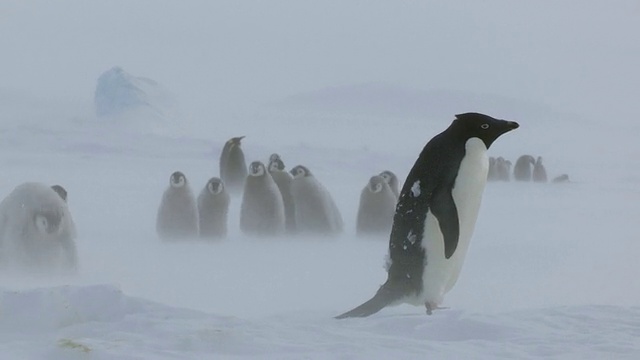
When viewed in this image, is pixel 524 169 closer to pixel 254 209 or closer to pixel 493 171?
pixel 493 171

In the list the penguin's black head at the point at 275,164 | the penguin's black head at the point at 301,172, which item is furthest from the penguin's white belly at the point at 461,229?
the penguin's black head at the point at 275,164

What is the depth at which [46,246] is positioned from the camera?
415 cm

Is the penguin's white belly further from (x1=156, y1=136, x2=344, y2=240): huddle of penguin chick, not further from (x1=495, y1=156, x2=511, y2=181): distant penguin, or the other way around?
(x1=495, y1=156, x2=511, y2=181): distant penguin

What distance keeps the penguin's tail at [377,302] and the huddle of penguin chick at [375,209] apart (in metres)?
1.90

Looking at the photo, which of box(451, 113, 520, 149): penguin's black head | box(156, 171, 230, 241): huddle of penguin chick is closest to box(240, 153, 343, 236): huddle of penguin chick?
box(156, 171, 230, 241): huddle of penguin chick

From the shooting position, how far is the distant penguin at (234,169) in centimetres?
793

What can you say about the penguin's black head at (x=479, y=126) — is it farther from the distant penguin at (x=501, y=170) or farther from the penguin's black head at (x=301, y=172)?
the distant penguin at (x=501, y=170)

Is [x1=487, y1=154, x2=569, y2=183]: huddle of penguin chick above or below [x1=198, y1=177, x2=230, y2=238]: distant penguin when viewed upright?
above

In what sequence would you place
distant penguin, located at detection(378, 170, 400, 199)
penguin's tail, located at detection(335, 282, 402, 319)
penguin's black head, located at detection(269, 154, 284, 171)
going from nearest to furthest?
penguin's tail, located at detection(335, 282, 402, 319), distant penguin, located at detection(378, 170, 400, 199), penguin's black head, located at detection(269, 154, 284, 171)

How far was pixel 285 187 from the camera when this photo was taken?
589 cm

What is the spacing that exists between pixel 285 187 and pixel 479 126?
2.50 metres

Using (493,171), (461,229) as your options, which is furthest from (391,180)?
(493,171)

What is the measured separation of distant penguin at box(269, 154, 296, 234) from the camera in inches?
222

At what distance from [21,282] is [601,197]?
5751 millimetres
